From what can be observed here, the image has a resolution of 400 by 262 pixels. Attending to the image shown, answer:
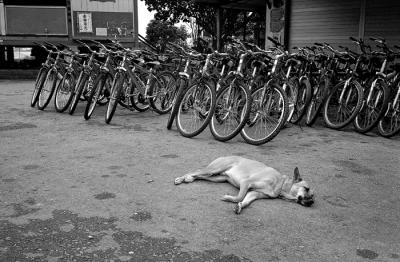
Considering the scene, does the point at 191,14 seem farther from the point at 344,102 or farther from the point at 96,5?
the point at 344,102

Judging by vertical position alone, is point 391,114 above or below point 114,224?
above

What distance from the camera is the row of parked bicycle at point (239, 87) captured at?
5461 mm

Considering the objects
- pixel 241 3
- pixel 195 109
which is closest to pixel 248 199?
pixel 195 109

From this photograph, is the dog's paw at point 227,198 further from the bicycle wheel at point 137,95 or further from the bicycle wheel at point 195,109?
the bicycle wheel at point 137,95

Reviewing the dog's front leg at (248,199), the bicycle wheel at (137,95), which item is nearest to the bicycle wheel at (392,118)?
the dog's front leg at (248,199)

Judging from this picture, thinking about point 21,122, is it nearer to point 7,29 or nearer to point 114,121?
point 114,121

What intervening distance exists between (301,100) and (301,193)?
353 cm

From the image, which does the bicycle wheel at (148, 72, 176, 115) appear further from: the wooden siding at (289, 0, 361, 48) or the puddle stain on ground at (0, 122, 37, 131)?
the wooden siding at (289, 0, 361, 48)

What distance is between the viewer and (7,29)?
1457 centimetres

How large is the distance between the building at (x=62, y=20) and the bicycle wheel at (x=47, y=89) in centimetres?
724

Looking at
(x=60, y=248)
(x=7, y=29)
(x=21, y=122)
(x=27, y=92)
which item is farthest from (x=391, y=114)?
(x=7, y=29)

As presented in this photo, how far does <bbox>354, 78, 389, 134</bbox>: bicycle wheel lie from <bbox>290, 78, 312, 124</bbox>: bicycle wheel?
791 mm

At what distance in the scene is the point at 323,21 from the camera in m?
9.28

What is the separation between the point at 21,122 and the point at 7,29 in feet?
31.2
